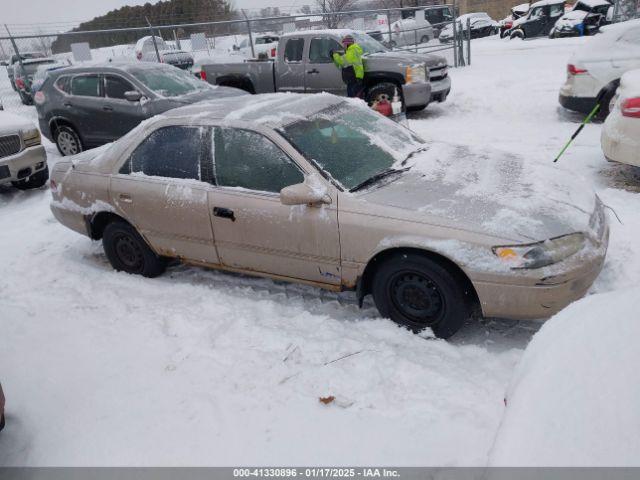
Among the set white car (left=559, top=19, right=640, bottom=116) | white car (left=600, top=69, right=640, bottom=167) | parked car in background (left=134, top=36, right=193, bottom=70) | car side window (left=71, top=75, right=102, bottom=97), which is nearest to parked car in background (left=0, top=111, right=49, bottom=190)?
car side window (left=71, top=75, right=102, bottom=97)

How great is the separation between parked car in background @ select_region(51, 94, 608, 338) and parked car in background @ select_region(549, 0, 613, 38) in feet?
67.5

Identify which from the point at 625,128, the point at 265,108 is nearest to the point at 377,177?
the point at 265,108

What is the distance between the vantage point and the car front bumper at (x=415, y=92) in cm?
983

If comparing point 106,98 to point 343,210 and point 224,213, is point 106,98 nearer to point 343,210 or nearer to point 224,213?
point 224,213

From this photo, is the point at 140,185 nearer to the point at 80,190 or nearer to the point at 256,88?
the point at 80,190

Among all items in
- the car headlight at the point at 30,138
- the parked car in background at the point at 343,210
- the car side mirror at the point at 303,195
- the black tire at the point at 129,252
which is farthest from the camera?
the car headlight at the point at 30,138

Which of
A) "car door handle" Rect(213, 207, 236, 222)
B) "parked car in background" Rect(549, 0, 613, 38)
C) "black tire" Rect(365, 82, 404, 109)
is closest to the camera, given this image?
"car door handle" Rect(213, 207, 236, 222)

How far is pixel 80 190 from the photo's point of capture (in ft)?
16.1

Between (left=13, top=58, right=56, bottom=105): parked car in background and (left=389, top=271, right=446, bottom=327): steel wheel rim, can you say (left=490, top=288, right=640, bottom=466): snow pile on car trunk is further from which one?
(left=13, top=58, right=56, bottom=105): parked car in background

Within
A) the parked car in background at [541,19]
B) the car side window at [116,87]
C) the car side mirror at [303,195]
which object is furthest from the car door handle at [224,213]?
the parked car in background at [541,19]

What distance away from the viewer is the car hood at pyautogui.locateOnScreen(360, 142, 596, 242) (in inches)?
129

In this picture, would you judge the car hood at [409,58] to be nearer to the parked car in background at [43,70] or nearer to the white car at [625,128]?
the white car at [625,128]

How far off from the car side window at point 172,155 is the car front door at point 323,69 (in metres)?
6.41

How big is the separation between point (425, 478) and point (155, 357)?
2078mm
